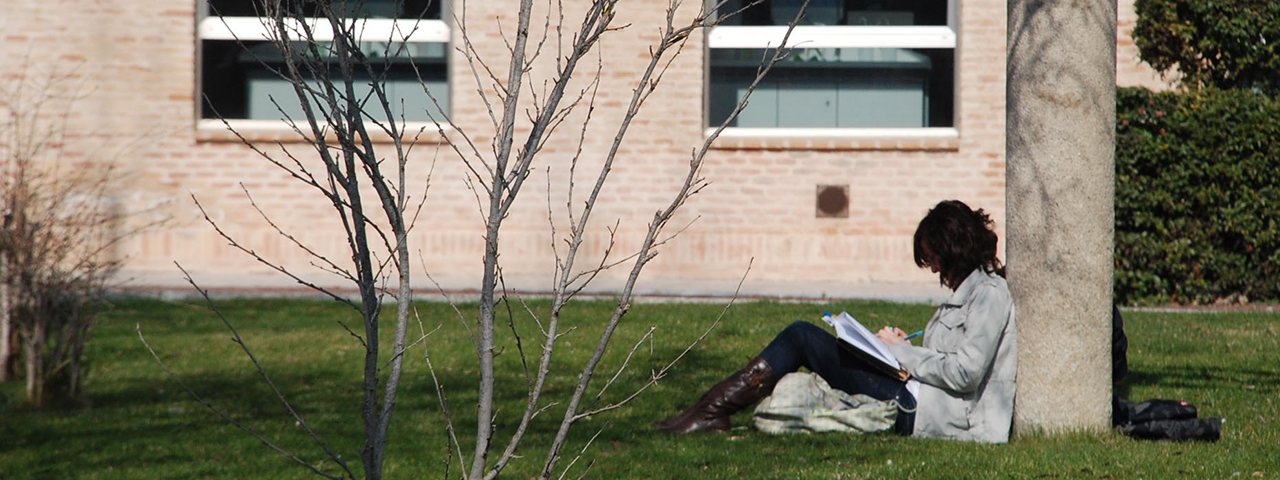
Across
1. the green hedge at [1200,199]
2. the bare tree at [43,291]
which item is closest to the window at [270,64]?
the bare tree at [43,291]

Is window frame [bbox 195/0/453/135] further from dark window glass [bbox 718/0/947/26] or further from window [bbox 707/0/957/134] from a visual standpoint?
dark window glass [bbox 718/0/947/26]

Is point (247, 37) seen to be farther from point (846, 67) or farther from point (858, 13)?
point (858, 13)

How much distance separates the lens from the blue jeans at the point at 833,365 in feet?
17.0

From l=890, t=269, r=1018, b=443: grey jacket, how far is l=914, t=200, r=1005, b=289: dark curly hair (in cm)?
5

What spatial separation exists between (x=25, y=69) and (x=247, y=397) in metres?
7.96

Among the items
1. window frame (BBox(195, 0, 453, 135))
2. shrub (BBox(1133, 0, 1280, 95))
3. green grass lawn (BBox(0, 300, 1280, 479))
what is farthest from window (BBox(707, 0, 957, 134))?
green grass lawn (BBox(0, 300, 1280, 479))

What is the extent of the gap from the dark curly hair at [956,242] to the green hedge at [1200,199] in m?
6.08

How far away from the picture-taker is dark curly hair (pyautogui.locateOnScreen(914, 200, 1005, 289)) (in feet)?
16.1

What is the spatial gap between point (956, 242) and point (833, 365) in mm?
832

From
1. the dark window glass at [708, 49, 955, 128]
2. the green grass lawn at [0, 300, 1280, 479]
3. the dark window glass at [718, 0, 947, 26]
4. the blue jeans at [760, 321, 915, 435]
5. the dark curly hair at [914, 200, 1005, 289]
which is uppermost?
the dark window glass at [718, 0, 947, 26]

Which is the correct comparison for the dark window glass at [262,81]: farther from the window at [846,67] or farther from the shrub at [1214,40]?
the shrub at [1214,40]

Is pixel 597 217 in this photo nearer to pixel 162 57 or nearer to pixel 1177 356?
pixel 162 57

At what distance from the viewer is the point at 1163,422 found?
4965 millimetres

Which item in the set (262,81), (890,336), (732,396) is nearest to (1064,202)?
(890,336)
